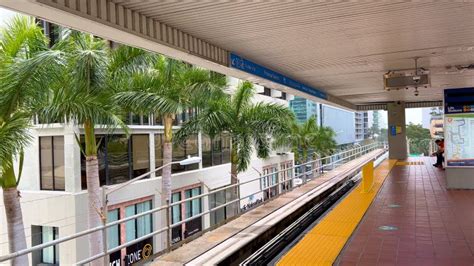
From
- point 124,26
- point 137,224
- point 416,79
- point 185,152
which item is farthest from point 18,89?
point 185,152

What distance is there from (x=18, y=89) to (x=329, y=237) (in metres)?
6.03

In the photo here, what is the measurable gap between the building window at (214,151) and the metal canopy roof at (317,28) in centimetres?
1075

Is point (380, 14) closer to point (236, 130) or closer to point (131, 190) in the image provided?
point (236, 130)

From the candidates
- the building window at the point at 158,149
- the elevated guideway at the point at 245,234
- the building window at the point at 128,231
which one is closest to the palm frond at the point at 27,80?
the elevated guideway at the point at 245,234

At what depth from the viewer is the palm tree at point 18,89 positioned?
25.0 ft

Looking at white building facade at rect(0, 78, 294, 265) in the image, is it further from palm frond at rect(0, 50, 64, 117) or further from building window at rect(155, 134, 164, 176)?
→ palm frond at rect(0, 50, 64, 117)

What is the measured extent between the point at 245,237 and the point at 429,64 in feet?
25.5

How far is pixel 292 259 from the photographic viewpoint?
5.89 metres

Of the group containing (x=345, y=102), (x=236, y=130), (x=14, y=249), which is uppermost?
(x=345, y=102)

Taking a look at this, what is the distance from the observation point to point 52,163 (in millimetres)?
14688

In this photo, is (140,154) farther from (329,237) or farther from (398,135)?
(398,135)

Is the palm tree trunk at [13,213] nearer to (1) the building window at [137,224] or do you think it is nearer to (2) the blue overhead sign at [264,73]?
(2) the blue overhead sign at [264,73]

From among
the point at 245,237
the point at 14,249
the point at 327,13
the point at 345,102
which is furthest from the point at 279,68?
the point at 345,102

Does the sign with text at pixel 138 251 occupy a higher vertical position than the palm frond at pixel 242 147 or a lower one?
lower
